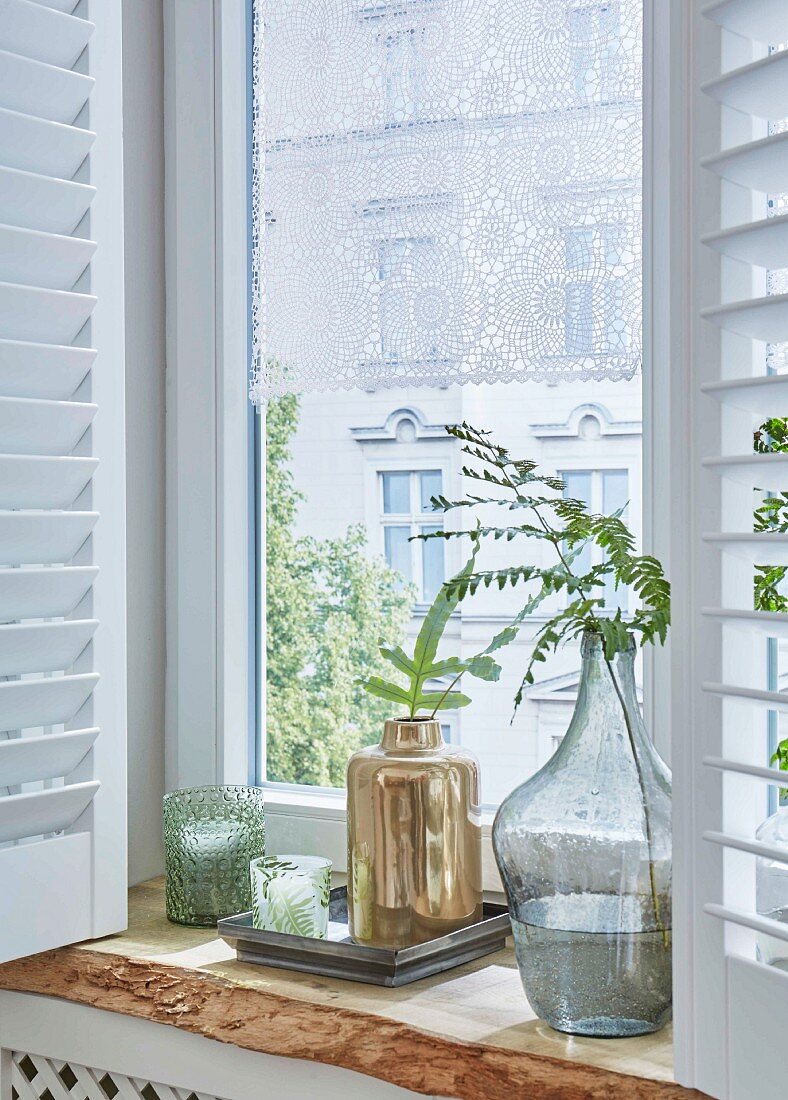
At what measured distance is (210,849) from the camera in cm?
131

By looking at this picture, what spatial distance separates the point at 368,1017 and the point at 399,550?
58 centimetres

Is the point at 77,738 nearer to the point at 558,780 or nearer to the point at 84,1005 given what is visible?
the point at 84,1005

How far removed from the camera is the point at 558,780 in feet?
3.35

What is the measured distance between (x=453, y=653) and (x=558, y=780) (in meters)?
0.39

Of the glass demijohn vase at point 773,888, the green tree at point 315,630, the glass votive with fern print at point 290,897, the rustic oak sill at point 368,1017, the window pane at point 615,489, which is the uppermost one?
the window pane at point 615,489

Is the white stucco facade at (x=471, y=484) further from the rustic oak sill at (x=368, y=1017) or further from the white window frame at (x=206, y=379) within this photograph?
the rustic oak sill at (x=368, y=1017)

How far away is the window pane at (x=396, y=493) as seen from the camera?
1435 mm

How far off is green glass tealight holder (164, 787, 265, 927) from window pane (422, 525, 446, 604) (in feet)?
0.99

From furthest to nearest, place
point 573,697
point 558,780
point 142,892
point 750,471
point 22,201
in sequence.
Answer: point 142,892 < point 573,697 < point 22,201 < point 558,780 < point 750,471

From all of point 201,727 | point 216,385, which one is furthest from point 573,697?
point 216,385

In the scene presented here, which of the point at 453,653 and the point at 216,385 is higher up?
the point at 216,385

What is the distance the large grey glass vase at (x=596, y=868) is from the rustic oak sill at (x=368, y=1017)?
4 cm

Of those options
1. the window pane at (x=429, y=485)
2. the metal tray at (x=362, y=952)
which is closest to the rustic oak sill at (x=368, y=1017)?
the metal tray at (x=362, y=952)

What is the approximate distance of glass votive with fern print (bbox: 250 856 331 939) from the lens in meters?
1.20
